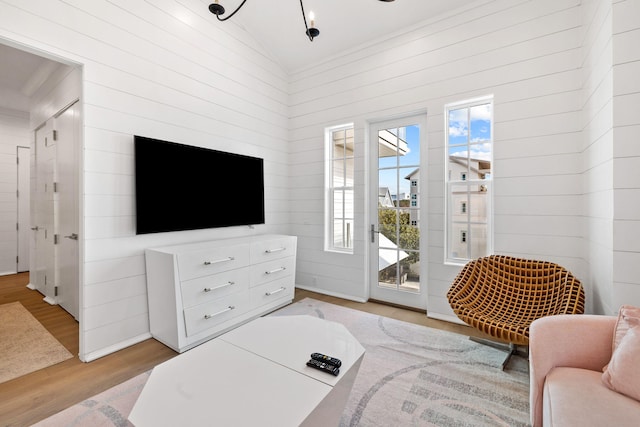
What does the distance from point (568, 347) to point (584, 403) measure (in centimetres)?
37

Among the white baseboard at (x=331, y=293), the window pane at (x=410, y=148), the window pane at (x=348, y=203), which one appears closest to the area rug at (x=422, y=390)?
the white baseboard at (x=331, y=293)

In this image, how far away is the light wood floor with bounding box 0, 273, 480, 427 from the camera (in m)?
1.75

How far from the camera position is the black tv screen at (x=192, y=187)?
2588 millimetres

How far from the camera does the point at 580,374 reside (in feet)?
4.36

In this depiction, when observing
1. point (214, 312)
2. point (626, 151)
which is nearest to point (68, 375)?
point (214, 312)

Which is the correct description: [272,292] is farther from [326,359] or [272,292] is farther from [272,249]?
[326,359]

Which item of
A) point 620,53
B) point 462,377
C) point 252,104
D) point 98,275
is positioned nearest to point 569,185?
point 620,53

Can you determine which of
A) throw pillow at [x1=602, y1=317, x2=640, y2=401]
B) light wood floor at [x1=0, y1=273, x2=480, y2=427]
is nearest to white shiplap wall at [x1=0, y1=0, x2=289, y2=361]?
light wood floor at [x1=0, y1=273, x2=480, y2=427]

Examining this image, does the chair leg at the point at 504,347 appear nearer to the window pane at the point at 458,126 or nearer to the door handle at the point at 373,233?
the door handle at the point at 373,233

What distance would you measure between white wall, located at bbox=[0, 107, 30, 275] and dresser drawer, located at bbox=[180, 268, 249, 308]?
4.95 metres

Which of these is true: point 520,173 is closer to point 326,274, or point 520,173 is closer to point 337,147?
point 337,147

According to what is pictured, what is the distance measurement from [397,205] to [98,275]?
3086mm

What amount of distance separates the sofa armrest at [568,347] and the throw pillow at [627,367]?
0.44 ft

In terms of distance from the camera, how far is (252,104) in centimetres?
375
